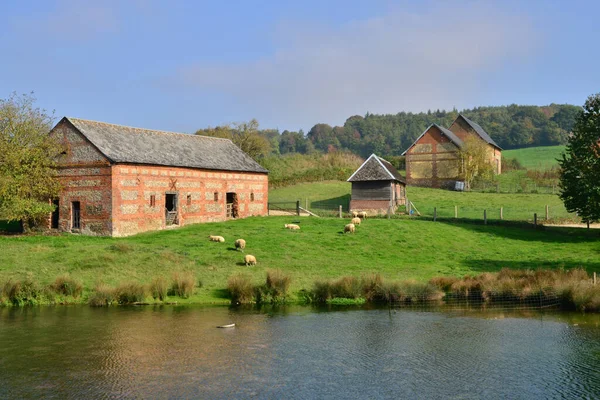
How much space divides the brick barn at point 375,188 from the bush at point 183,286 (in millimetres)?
32953

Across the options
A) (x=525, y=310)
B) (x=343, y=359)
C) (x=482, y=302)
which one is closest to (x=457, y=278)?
(x=482, y=302)

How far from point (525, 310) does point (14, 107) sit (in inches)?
1399

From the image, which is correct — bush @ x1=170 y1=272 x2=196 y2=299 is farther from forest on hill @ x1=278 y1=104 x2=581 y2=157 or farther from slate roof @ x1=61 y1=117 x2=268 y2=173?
forest on hill @ x1=278 y1=104 x2=581 y2=157

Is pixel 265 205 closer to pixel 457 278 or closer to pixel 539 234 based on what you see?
pixel 539 234

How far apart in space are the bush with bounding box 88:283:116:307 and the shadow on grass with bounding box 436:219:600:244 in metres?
28.3

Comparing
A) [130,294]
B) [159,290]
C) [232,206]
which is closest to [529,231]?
[232,206]

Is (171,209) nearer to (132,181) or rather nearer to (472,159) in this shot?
(132,181)

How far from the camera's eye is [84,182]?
40.8 metres

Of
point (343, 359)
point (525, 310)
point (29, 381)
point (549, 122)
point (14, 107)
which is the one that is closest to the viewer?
point (29, 381)

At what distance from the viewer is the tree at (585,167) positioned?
39219mm

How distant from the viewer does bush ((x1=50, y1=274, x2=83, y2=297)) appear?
2650cm

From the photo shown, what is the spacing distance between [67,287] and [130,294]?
2.98 meters

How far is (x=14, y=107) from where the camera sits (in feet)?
134

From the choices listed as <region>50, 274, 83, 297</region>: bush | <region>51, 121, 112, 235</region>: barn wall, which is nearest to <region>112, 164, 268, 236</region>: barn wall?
<region>51, 121, 112, 235</region>: barn wall
